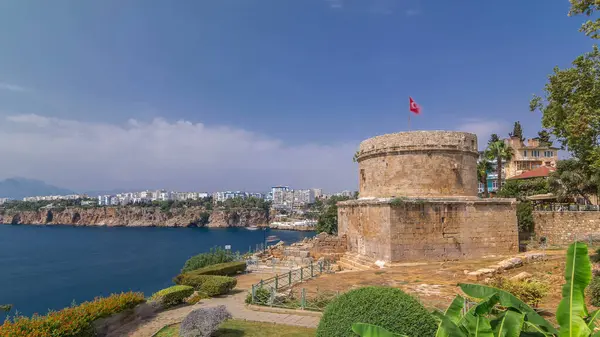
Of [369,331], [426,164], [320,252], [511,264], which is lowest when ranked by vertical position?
[320,252]

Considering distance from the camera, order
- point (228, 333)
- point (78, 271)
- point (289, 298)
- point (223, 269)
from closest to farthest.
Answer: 1. point (228, 333)
2. point (289, 298)
3. point (223, 269)
4. point (78, 271)

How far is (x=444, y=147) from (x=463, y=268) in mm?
7141

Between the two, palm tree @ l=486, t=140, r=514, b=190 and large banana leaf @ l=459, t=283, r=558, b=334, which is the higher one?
palm tree @ l=486, t=140, r=514, b=190

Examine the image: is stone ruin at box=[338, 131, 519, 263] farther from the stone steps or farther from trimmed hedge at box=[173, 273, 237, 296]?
trimmed hedge at box=[173, 273, 237, 296]

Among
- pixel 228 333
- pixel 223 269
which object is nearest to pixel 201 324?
pixel 228 333

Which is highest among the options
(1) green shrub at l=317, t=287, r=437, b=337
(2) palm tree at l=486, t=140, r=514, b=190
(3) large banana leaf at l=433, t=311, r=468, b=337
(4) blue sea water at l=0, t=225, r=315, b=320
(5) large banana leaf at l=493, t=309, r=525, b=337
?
(2) palm tree at l=486, t=140, r=514, b=190

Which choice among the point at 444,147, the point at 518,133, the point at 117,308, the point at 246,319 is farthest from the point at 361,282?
the point at 518,133

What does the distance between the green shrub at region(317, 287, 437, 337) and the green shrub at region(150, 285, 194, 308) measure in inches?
352

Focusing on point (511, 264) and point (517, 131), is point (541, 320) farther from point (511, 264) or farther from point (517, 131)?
point (517, 131)

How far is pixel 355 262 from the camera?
21391mm

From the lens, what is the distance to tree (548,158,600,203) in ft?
111

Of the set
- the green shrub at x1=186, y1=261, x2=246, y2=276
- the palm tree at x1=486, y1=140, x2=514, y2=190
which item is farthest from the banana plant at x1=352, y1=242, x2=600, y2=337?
the palm tree at x1=486, y1=140, x2=514, y2=190

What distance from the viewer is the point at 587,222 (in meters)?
26.2

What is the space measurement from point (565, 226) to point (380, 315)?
28.0 meters
